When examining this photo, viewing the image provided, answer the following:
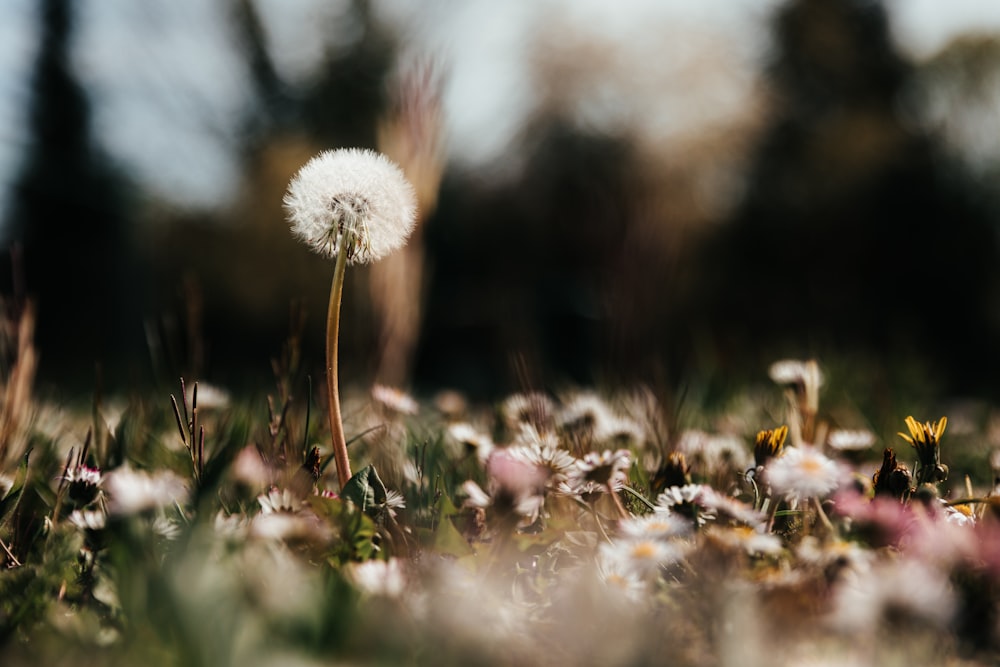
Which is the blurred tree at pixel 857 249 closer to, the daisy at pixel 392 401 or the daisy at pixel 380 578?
the daisy at pixel 392 401

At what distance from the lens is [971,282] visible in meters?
9.66

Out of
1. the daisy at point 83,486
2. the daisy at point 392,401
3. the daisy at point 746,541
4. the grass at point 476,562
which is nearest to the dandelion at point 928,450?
the grass at point 476,562

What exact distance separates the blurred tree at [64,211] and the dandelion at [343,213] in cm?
814

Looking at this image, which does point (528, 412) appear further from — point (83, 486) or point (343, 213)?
point (83, 486)

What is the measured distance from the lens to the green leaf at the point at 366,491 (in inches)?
38.1

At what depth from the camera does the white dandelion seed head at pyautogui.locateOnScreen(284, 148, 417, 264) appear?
91cm

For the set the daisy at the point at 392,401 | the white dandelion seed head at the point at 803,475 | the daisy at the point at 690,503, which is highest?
the daisy at the point at 392,401

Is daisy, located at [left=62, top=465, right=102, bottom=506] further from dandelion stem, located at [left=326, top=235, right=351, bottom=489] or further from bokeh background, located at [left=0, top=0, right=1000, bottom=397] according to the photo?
bokeh background, located at [left=0, top=0, right=1000, bottom=397]

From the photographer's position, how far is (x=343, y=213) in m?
0.92

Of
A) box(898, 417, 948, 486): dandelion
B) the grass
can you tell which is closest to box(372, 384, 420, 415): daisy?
the grass

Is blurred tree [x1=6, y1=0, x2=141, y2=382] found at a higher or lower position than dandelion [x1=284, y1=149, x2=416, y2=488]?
higher

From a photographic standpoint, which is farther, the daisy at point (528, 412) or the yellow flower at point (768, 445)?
the daisy at point (528, 412)

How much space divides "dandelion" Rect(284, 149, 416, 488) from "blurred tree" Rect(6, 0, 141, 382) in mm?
8137

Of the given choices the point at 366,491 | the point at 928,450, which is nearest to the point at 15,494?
the point at 366,491
